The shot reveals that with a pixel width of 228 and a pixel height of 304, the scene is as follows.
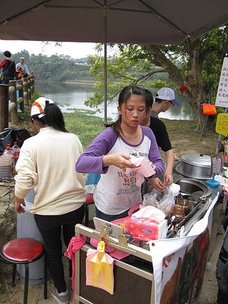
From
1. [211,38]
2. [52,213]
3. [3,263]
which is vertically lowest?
[3,263]

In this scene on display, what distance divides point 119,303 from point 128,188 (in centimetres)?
63

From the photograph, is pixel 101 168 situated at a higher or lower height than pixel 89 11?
lower

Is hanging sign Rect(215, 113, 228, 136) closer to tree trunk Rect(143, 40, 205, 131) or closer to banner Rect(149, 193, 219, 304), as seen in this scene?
banner Rect(149, 193, 219, 304)

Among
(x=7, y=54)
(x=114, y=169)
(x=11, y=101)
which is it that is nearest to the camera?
(x=114, y=169)

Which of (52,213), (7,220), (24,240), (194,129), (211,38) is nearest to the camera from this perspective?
(52,213)

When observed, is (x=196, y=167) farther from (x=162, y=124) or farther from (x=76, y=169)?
(x=76, y=169)

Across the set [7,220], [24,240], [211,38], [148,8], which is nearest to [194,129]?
[211,38]

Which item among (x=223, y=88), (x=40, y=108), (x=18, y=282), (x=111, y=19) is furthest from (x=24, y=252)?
(x=111, y=19)

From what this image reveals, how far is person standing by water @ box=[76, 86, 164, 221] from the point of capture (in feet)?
5.26

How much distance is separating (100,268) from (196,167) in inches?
58.9

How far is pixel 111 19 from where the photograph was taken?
3904 mm

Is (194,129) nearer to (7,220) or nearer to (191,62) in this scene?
(191,62)

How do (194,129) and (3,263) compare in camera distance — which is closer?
(3,263)

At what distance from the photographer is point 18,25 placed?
379 centimetres
